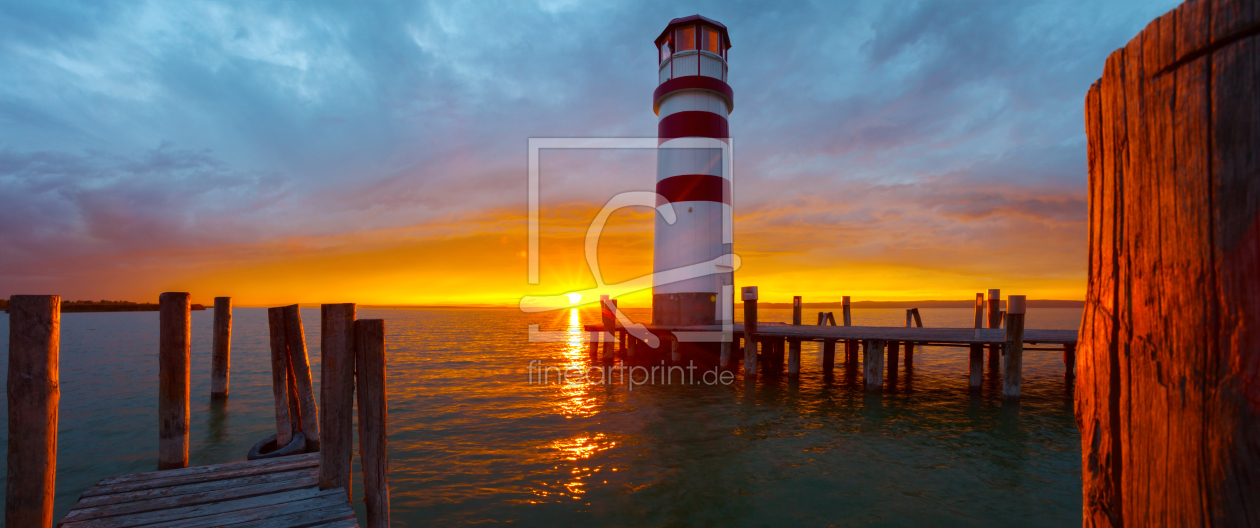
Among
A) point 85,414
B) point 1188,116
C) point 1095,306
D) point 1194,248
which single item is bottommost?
point 85,414

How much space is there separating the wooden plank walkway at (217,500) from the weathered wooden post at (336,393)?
214 mm

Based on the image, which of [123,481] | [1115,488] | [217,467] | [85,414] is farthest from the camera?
[85,414]

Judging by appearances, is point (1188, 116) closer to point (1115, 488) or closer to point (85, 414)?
point (1115, 488)

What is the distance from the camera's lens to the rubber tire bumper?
6846 mm

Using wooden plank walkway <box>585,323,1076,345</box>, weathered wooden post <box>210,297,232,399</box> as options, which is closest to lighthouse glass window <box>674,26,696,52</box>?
wooden plank walkway <box>585,323,1076,345</box>

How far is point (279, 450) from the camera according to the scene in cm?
682

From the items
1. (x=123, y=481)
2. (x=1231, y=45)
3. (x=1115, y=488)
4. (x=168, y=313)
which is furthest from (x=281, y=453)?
(x=1231, y=45)

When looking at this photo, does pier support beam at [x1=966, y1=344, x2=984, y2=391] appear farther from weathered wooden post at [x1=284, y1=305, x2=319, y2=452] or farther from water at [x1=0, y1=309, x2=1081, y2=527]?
weathered wooden post at [x1=284, y1=305, x2=319, y2=452]

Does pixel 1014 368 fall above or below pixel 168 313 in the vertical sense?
below

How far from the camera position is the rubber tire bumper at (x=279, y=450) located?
685cm

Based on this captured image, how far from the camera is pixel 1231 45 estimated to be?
103 centimetres

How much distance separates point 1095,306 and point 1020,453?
10286 millimetres

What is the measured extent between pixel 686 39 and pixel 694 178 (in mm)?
5465

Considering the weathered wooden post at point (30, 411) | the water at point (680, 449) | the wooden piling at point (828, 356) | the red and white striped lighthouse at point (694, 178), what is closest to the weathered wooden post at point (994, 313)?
the water at point (680, 449)
